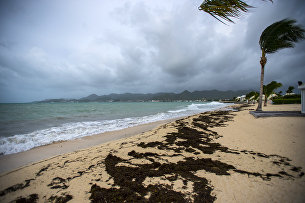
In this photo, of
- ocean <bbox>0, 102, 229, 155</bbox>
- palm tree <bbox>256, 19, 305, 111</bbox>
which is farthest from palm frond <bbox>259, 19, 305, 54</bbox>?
ocean <bbox>0, 102, 229, 155</bbox>

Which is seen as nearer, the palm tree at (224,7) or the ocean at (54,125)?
the palm tree at (224,7)

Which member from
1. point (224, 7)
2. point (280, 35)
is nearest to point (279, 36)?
point (280, 35)

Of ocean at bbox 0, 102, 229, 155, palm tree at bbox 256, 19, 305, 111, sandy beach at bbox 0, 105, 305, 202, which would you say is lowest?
ocean at bbox 0, 102, 229, 155

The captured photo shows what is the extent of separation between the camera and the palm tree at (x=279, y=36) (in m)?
10.0

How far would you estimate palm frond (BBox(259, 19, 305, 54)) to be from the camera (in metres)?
10.0

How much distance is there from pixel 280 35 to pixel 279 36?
91mm

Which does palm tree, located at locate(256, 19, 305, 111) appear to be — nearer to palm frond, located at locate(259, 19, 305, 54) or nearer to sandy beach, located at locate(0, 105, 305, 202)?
palm frond, located at locate(259, 19, 305, 54)

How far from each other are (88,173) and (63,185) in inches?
22.0

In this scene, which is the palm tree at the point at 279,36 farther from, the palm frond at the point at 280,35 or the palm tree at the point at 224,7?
the palm tree at the point at 224,7

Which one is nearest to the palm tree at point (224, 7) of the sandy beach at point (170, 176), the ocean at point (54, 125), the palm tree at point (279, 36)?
the sandy beach at point (170, 176)

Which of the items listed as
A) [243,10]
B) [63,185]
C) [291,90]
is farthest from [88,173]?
[291,90]

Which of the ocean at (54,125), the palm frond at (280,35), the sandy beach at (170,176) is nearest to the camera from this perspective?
the sandy beach at (170,176)

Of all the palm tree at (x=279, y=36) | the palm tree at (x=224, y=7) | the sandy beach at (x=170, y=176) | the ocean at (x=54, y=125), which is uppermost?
the palm tree at (x=279, y=36)

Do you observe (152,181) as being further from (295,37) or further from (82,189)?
(295,37)
